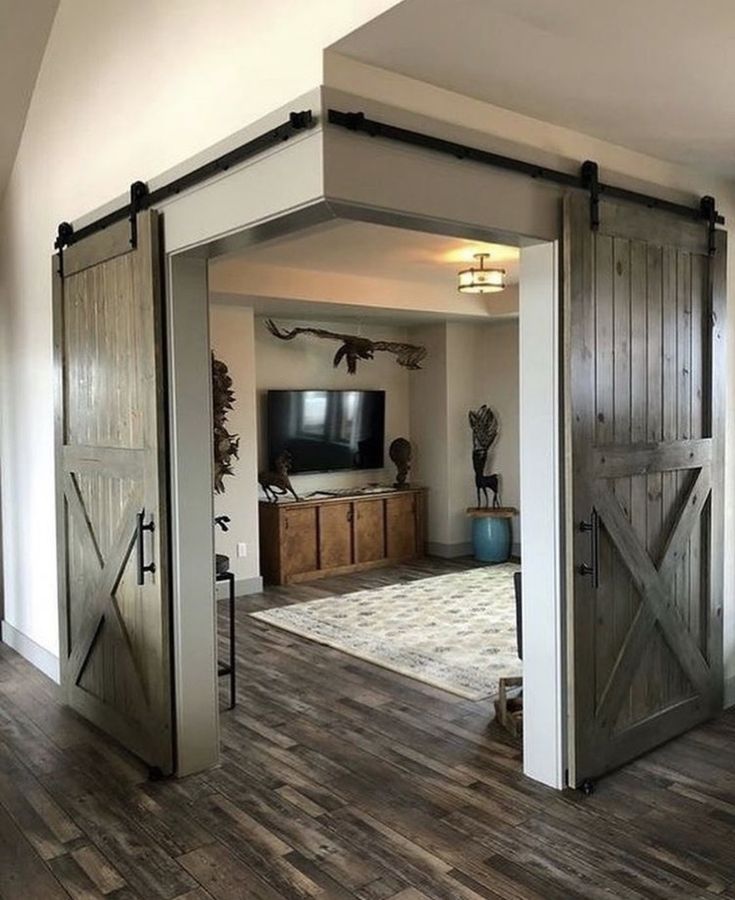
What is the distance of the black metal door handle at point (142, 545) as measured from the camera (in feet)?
10.8

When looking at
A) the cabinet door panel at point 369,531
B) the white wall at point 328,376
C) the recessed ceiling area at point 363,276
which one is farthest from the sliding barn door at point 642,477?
the white wall at point 328,376

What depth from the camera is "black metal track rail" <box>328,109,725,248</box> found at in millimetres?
2443

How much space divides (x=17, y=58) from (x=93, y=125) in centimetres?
91

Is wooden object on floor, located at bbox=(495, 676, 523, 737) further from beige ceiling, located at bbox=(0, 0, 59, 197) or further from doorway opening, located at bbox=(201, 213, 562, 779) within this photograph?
beige ceiling, located at bbox=(0, 0, 59, 197)

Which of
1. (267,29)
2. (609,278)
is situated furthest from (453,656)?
(267,29)

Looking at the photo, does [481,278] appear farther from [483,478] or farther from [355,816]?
[355,816]

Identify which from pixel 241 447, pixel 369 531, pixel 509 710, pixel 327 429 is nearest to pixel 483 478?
pixel 369 531

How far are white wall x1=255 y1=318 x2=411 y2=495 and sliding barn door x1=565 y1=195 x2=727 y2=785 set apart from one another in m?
4.37

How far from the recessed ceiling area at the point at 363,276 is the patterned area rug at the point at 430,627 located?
7.83ft

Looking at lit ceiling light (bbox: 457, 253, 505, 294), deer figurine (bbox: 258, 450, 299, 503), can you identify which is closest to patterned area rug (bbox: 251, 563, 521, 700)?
deer figurine (bbox: 258, 450, 299, 503)

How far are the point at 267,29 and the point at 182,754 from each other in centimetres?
274

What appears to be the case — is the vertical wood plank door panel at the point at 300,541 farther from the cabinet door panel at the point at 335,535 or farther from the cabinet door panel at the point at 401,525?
the cabinet door panel at the point at 401,525

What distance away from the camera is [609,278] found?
3.17 m

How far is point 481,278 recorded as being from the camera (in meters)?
5.56
